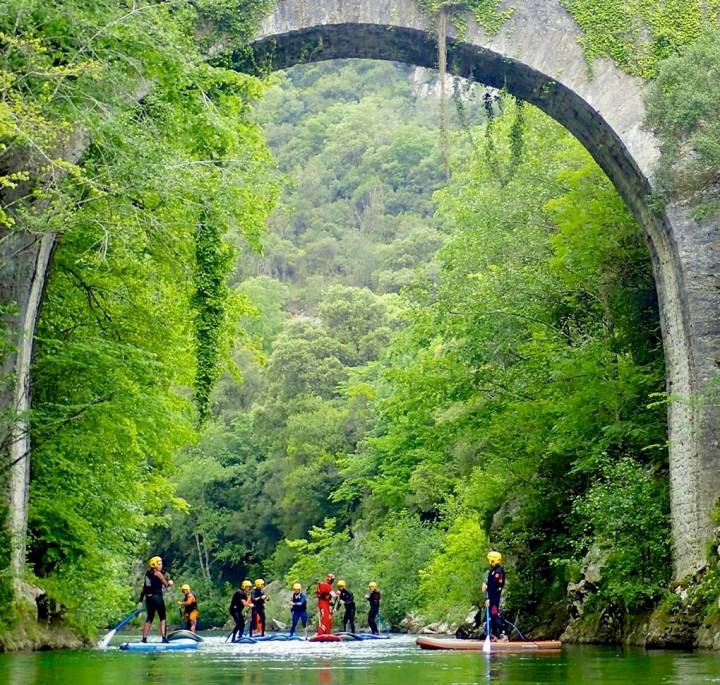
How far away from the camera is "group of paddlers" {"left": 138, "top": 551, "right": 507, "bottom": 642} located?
16.5 metres

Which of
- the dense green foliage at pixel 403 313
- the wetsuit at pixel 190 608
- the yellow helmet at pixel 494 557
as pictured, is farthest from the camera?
the wetsuit at pixel 190 608

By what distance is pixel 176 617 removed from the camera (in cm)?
5769

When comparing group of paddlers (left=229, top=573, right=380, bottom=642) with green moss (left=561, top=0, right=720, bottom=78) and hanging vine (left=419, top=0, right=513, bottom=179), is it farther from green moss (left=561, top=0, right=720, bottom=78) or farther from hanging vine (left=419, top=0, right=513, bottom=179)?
green moss (left=561, top=0, right=720, bottom=78)

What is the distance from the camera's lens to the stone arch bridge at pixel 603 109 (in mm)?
17766

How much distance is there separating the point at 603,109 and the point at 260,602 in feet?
35.7

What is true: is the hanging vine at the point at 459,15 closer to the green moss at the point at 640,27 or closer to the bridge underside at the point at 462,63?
the bridge underside at the point at 462,63

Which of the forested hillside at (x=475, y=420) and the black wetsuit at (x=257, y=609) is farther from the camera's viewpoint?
the black wetsuit at (x=257, y=609)

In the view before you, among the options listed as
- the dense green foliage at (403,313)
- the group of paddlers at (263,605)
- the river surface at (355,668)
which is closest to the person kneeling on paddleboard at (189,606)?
the group of paddlers at (263,605)

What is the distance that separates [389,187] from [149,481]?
7833 centimetres

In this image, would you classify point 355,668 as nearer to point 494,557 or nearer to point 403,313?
point 494,557

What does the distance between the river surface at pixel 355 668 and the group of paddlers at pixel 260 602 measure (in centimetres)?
114

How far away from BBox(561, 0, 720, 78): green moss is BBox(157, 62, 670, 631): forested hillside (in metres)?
1.76

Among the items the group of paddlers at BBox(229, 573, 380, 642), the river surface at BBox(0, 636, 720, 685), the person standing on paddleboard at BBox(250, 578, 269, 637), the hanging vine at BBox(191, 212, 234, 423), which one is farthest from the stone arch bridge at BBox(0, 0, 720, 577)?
the person standing on paddleboard at BBox(250, 578, 269, 637)

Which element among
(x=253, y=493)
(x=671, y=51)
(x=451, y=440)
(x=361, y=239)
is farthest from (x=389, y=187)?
(x=671, y=51)
